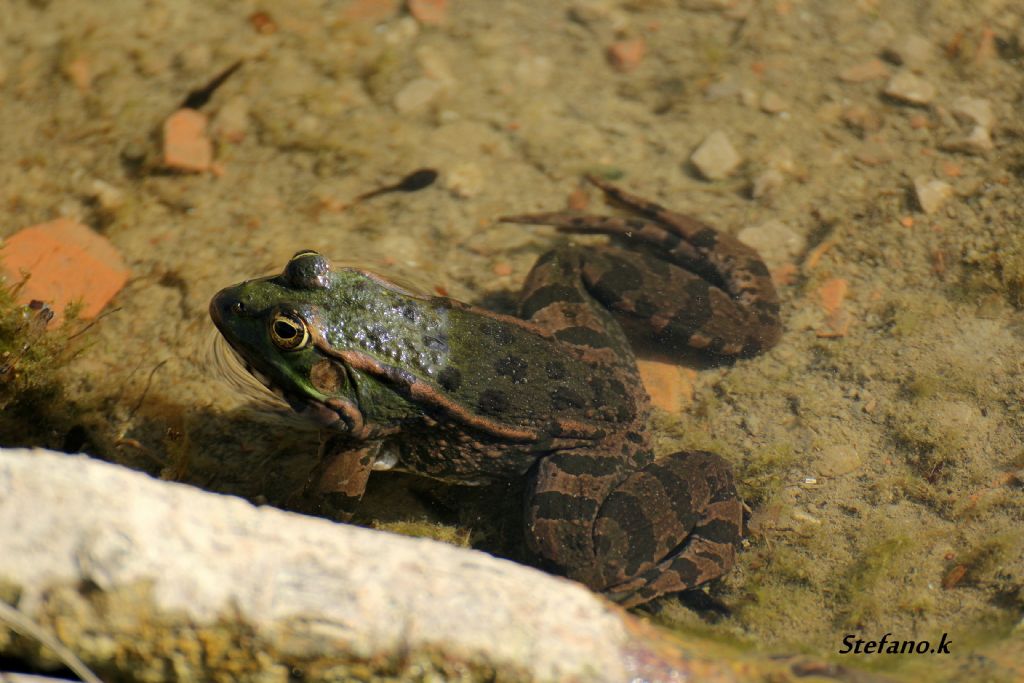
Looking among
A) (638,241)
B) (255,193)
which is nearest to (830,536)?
(638,241)

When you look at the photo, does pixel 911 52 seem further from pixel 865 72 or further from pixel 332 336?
pixel 332 336

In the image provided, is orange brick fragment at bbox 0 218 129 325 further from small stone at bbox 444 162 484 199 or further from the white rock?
the white rock

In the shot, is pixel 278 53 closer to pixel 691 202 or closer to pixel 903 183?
pixel 691 202

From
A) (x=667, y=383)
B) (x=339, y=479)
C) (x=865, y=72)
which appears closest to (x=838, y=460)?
(x=667, y=383)

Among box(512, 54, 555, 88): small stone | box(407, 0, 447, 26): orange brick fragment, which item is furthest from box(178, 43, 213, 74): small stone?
box(512, 54, 555, 88): small stone

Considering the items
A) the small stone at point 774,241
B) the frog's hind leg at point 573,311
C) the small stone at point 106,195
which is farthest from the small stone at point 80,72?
the small stone at point 774,241

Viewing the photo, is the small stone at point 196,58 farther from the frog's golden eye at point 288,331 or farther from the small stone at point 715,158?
the small stone at point 715,158
